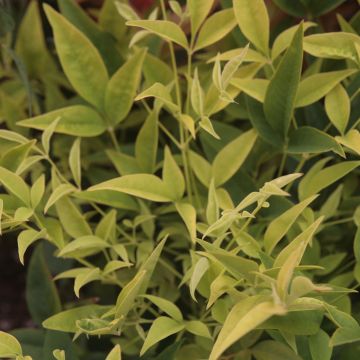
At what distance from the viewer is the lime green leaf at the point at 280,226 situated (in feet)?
1.58

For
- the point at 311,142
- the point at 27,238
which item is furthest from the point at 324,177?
the point at 27,238

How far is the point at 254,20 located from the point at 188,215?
6.7 inches

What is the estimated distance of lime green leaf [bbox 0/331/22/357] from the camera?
0.47m

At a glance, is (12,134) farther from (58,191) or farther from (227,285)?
(227,285)

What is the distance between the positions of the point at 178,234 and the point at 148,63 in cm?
16

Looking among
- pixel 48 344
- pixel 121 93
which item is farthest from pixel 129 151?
pixel 48 344

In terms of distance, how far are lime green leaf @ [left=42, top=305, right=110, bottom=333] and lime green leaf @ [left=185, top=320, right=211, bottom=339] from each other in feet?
0.25

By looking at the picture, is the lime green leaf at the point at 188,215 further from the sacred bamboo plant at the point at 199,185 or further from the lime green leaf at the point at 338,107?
the lime green leaf at the point at 338,107

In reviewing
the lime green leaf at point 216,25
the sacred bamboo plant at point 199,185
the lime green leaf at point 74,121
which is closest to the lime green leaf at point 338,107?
the sacred bamboo plant at point 199,185

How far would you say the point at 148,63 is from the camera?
0.61m

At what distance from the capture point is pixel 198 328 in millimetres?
514

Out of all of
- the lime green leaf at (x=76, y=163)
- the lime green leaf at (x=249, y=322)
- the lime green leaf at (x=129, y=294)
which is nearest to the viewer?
the lime green leaf at (x=249, y=322)

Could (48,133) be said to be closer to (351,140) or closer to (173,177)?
(173,177)

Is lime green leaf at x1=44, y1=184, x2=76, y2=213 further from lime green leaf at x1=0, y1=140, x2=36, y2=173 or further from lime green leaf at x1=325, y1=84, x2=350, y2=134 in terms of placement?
lime green leaf at x1=325, y1=84, x2=350, y2=134
